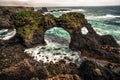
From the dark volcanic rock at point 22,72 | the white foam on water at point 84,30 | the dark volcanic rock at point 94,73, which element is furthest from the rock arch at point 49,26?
the dark volcanic rock at point 22,72

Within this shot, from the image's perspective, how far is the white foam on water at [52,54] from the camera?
31.4m

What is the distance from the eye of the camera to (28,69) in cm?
2698

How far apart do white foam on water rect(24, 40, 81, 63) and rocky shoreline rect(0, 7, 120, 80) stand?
33.5 inches

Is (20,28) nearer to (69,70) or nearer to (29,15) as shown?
(29,15)

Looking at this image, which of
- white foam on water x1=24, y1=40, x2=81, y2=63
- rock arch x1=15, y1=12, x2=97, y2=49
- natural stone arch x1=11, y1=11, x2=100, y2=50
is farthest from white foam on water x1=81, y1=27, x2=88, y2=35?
white foam on water x1=24, y1=40, x2=81, y2=63

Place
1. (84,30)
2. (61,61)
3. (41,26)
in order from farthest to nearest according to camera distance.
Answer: (84,30)
(41,26)
(61,61)

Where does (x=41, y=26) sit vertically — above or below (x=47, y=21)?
below

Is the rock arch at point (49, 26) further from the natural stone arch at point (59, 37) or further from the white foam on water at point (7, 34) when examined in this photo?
the white foam on water at point (7, 34)

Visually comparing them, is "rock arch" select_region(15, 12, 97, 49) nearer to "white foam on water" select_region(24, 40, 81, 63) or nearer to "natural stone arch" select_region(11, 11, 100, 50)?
"natural stone arch" select_region(11, 11, 100, 50)

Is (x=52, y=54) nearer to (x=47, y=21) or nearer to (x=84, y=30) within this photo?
(x=47, y=21)

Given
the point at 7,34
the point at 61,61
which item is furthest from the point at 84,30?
the point at 7,34

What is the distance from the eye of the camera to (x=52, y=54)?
32781 millimetres

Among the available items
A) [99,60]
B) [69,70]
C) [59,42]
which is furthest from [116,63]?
[59,42]

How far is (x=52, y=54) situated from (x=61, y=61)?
2.44m
